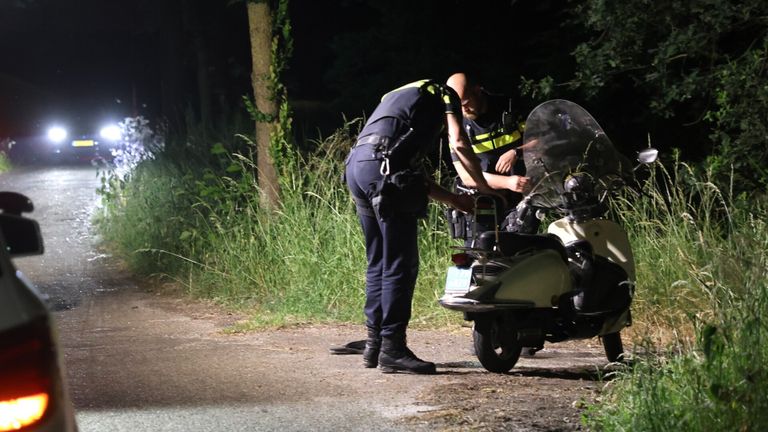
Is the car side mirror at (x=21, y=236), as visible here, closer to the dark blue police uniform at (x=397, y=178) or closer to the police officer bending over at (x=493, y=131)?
the dark blue police uniform at (x=397, y=178)

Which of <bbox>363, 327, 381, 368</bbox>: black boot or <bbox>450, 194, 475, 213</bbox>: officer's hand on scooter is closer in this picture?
<bbox>450, 194, 475, 213</bbox>: officer's hand on scooter

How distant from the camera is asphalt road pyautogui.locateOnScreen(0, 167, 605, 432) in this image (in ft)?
21.6

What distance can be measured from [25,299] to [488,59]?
81.3 feet

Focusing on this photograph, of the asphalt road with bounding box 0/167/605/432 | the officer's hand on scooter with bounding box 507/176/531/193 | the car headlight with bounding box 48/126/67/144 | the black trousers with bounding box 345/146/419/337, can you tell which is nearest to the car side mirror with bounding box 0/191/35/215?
the asphalt road with bounding box 0/167/605/432

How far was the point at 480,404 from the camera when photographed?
6.85 meters

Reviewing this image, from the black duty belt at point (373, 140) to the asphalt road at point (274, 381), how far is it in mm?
1372

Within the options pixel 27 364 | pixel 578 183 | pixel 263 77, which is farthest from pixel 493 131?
pixel 27 364

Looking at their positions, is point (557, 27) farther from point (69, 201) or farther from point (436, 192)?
point (436, 192)

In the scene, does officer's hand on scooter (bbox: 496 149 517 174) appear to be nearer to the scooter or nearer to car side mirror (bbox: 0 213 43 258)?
the scooter

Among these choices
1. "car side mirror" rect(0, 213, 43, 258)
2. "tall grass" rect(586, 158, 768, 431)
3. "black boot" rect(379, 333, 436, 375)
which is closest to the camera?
"car side mirror" rect(0, 213, 43, 258)

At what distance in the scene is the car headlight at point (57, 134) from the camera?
140 ft

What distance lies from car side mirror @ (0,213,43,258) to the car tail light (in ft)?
2.40

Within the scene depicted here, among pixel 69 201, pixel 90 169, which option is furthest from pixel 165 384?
pixel 90 169

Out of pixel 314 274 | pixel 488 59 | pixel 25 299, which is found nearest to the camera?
Result: pixel 25 299
